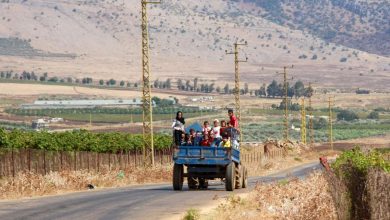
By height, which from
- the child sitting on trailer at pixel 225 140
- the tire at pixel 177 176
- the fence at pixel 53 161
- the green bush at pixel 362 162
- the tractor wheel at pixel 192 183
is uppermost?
the green bush at pixel 362 162

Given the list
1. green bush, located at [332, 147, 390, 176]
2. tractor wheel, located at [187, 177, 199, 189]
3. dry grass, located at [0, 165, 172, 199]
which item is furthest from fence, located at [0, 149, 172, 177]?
green bush, located at [332, 147, 390, 176]

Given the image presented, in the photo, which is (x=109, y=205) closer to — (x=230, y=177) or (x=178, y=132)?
(x=178, y=132)

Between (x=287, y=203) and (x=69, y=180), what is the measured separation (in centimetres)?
2084

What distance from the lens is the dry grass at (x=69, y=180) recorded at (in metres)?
43.8

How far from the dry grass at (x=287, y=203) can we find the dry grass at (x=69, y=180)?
9.63m

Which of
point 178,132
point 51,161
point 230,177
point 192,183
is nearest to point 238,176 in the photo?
point 230,177

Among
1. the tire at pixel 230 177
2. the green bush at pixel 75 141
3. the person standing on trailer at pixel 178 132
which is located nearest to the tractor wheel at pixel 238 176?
the tire at pixel 230 177

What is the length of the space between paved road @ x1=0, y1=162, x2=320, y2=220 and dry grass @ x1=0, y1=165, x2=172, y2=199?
227 centimetres

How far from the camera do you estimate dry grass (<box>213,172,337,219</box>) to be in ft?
92.2

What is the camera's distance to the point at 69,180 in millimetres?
51000

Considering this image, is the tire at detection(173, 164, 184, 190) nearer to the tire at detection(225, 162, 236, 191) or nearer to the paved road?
the paved road

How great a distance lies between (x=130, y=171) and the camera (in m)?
64.6

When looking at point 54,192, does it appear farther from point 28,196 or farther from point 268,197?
point 268,197

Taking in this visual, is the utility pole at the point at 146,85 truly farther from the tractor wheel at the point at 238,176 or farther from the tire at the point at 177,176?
the tire at the point at 177,176
